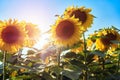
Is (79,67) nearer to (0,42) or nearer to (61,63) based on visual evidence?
(61,63)

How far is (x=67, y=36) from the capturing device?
19.7 feet

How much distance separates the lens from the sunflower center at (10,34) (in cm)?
557

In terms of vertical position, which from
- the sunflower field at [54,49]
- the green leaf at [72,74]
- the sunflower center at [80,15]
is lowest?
the green leaf at [72,74]

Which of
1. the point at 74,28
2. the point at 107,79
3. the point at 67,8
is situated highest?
the point at 67,8

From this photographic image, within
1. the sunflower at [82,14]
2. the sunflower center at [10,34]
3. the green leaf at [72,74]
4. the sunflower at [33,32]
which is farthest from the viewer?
the sunflower at [33,32]

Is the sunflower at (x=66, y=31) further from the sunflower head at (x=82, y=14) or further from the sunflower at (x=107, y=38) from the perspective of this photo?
the sunflower at (x=107, y=38)

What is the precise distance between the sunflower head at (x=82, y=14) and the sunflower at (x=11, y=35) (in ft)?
3.73

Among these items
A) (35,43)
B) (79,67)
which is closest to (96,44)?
(35,43)

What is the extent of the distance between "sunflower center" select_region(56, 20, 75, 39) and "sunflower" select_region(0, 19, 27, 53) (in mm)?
599

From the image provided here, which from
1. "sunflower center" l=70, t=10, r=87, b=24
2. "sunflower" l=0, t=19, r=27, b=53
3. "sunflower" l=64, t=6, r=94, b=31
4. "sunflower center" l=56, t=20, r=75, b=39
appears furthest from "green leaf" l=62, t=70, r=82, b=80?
"sunflower center" l=70, t=10, r=87, b=24

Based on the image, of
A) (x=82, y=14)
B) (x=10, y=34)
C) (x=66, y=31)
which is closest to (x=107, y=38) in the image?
(x=82, y=14)

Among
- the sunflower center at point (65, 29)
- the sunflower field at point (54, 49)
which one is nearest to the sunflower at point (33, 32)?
the sunflower field at point (54, 49)

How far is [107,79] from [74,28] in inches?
48.2

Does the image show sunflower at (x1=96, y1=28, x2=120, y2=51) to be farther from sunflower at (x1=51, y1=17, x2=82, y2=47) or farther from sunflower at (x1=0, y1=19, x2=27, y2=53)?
sunflower at (x1=0, y1=19, x2=27, y2=53)
